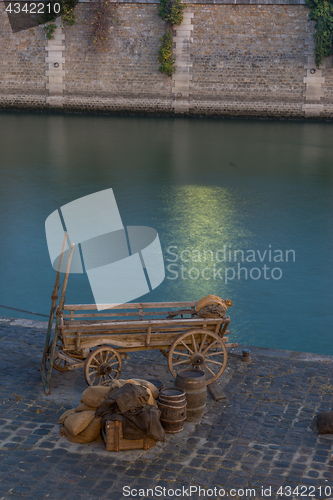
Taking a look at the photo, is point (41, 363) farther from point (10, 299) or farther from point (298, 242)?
point (298, 242)

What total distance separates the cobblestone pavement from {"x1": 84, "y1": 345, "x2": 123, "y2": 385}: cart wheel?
0.23 metres

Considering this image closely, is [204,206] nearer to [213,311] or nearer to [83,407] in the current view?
[213,311]

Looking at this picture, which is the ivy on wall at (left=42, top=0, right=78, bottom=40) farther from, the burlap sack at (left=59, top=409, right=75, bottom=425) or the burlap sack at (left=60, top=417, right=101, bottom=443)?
the burlap sack at (left=60, top=417, right=101, bottom=443)

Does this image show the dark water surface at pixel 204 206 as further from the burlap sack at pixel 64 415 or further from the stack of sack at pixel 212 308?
the burlap sack at pixel 64 415

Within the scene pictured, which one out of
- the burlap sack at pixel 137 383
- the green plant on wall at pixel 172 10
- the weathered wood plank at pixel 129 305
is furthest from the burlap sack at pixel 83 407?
the green plant on wall at pixel 172 10

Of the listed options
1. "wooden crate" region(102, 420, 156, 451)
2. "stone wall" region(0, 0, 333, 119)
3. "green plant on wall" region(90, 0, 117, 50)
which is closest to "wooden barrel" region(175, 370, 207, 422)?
"wooden crate" region(102, 420, 156, 451)

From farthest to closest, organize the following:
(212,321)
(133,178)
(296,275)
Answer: (133,178), (296,275), (212,321)

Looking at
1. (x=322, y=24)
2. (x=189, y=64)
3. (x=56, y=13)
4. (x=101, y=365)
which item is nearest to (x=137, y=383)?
(x=101, y=365)

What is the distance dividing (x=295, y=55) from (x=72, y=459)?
26828 millimetres

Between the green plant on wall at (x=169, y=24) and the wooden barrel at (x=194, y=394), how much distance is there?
24646 millimetres

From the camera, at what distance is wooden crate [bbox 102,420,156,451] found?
15.1 feet

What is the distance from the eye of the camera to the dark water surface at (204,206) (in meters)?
8.97

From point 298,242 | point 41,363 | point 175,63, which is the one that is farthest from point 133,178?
point 175,63

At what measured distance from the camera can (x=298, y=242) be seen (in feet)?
38.8
